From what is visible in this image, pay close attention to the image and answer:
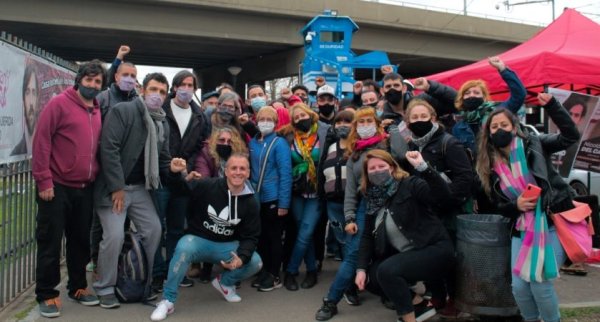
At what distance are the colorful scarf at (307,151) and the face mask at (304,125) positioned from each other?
0.16 ft

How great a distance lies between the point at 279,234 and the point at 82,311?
1.88 meters

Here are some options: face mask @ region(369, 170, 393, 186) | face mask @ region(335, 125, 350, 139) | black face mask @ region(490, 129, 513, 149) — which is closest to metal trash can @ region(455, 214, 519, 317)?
black face mask @ region(490, 129, 513, 149)

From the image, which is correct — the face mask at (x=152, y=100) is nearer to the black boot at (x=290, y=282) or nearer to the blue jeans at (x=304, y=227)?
the blue jeans at (x=304, y=227)

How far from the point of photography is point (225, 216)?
439 cm

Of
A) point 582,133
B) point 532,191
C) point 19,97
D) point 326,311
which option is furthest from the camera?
point 582,133

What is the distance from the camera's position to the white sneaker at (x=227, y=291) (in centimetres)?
455

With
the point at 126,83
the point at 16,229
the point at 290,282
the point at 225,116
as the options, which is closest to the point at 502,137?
the point at 290,282

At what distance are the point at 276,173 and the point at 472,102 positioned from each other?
196cm

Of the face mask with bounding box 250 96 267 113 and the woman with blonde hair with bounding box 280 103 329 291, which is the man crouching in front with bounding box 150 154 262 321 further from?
the face mask with bounding box 250 96 267 113

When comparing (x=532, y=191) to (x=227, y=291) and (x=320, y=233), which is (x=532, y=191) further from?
(x=227, y=291)

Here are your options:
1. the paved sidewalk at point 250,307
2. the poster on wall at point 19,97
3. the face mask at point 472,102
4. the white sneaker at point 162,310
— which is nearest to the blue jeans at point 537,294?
the paved sidewalk at point 250,307

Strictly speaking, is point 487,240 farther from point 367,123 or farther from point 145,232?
point 145,232

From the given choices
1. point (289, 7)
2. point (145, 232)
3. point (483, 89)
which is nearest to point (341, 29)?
point (289, 7)

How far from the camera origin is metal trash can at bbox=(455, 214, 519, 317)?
12.5 feet
